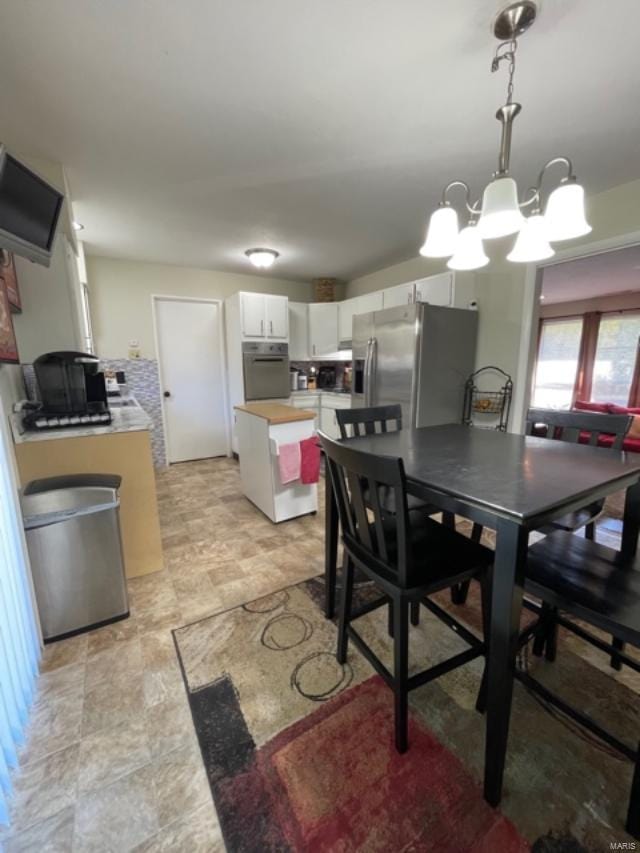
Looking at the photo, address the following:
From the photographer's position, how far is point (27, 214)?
1.36 metres

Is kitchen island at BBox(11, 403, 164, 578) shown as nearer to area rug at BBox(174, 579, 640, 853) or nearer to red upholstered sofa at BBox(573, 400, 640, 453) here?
area rug at BBox(174, 579, 640, 853)

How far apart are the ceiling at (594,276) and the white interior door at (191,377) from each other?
3940 millimetres

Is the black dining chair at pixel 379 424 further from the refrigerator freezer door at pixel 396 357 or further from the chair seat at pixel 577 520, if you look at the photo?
the refrigerator freezer door at pixel 396 357

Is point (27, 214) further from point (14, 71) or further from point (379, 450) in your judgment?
point (379, 450)

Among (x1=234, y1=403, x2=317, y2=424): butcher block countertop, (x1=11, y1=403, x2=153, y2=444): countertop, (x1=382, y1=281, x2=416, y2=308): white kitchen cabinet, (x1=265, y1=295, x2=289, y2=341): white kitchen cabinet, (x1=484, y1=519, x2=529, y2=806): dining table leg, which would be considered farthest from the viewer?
(x1=265, y1=295, x2=289, y2=341): white kitchen cabinet

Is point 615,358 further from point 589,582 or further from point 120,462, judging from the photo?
point 120,462

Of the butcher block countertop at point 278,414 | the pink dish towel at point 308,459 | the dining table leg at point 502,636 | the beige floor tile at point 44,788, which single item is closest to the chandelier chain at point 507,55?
the dining table leg at point 502,636

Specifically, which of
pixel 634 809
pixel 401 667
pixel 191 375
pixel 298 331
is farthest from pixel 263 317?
pixel 634 809

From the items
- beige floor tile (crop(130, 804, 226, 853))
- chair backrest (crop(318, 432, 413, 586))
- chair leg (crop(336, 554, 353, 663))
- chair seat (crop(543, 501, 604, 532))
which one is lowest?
beige floor tile (crop(130, 804, 226, 853))

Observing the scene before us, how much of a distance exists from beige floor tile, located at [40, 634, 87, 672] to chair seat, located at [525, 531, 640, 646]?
1932 millimetres

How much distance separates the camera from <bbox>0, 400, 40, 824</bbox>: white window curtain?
1091 millimetres

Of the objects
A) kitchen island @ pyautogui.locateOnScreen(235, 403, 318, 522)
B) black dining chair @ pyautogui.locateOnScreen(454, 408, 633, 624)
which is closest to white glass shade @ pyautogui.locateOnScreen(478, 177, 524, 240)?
black dining chair @ pyautogui.locateOnScreen(454, 408, 633, 624)

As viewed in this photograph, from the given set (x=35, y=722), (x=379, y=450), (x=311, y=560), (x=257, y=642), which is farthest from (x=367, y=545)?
(x=35, y=722)

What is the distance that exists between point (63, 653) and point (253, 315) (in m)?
3.57
